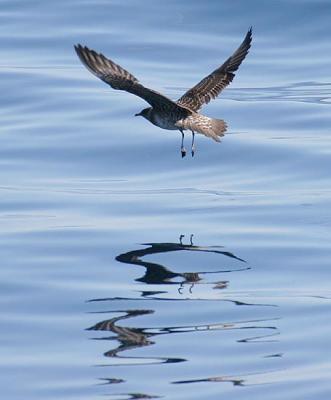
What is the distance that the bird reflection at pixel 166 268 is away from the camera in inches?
464

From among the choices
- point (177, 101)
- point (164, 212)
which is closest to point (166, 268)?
point (164, 212)

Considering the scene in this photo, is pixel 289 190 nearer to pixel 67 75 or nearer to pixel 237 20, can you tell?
pixel 67 75

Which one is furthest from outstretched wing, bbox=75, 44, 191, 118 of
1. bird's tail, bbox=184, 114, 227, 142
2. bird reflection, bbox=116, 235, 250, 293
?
bird reflection, bbox=116, 235, 250, 293

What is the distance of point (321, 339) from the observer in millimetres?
10250

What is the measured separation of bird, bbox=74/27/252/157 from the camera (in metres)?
12.6

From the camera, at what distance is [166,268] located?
39.9ft

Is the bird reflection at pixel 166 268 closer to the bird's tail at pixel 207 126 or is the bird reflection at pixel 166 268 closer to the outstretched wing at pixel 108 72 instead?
the bird's tail at pixel 207 126

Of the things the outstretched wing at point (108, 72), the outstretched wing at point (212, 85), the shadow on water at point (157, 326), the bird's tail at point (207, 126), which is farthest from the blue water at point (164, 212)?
the outstretched wing at point (108, 72)

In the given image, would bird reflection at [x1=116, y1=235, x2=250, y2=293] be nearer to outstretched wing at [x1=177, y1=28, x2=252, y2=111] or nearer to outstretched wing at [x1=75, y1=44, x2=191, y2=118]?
outstretched wing at [x1=75, y1=44, x2=191, y2=118]

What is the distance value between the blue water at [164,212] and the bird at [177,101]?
0.85 m

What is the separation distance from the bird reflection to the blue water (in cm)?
2

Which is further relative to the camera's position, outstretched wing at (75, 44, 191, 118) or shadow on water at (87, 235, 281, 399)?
outstretched wing at (75, 44, 191, 118)

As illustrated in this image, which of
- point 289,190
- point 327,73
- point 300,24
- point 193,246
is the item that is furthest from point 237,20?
point 193,246

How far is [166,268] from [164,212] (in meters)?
1.86
